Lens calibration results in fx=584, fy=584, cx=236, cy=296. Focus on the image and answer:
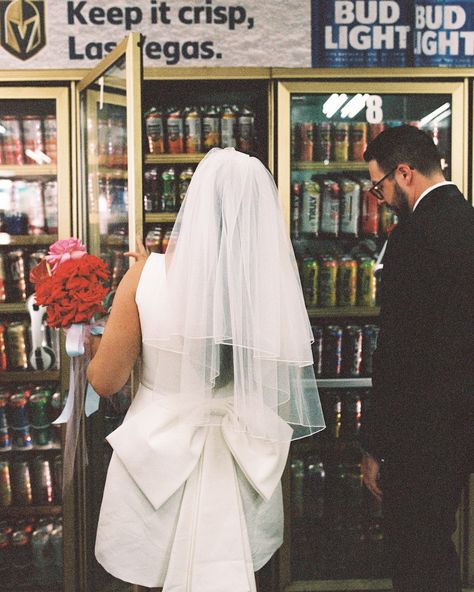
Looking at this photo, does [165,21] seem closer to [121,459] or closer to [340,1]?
[340,1]

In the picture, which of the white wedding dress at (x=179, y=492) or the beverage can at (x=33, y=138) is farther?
the beverage can at (x=33, y=138)

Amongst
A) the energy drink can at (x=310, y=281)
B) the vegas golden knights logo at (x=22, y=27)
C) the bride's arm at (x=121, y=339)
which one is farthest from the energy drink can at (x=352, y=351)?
the vegas golden knights logo at (x=22, y=27)

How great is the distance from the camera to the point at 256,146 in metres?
2.73

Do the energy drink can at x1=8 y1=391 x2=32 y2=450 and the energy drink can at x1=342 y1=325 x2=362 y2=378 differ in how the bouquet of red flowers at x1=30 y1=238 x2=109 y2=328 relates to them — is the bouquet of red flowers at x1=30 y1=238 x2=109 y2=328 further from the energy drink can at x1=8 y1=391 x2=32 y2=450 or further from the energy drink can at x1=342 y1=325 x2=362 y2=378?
the energy drink can at x1=342 y1=325 x2=362 y2=378

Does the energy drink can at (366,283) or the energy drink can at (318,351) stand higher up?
the energy drink can at (366,283)

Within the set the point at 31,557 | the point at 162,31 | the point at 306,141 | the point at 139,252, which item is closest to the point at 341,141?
the point at 306,141

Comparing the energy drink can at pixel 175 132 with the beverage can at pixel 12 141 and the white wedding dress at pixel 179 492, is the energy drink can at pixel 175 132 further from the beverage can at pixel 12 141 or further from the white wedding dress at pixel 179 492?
the white wedding dress at pixel 179 492

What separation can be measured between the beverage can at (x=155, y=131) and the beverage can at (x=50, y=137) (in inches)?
16.7

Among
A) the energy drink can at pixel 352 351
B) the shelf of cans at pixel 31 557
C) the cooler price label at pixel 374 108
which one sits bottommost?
the shelf of cans at pixel 31 557

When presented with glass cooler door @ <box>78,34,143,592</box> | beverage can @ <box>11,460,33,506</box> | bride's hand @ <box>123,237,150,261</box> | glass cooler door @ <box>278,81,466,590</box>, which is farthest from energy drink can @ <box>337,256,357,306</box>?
beverage can @ <box>11,460,33,506</box>

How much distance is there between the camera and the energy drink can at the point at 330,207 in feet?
8.98

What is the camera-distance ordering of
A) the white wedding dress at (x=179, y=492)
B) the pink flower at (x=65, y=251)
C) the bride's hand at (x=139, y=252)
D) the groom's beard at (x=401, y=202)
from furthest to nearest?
the groom's beard at (x=401, y=202) → the pink flower at (x=65, y=251) → the bride's hand at (x=139, y=252) → the white wedding dress at (x=179, y=492)

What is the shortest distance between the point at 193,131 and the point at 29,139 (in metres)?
0.76

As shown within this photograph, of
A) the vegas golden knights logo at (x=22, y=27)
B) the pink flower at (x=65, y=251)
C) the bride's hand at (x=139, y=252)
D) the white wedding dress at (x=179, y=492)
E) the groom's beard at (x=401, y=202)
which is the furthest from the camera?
the vegas golden knights logo at (x=22, y=27)
